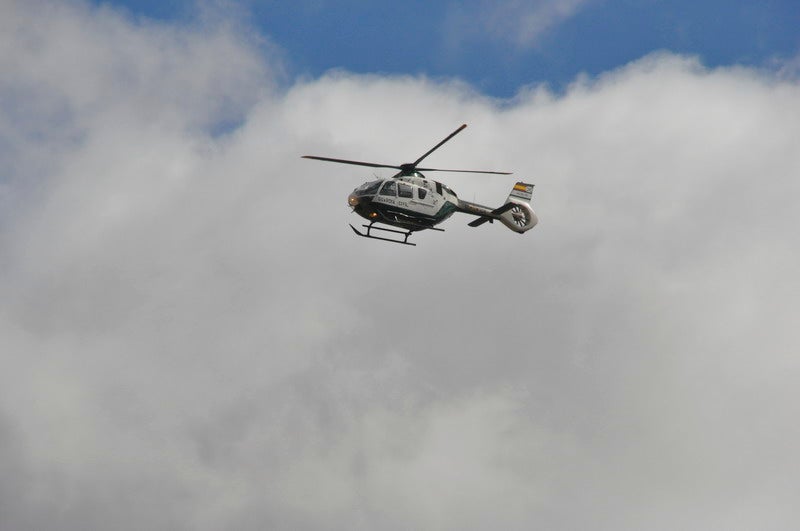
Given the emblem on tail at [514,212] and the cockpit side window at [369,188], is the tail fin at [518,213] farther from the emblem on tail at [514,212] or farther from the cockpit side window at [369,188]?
the cockpit side window at [369,188]

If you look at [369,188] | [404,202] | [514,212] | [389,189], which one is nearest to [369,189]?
[369,188]

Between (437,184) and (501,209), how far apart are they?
7005mm

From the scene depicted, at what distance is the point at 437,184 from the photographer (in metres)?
68.5

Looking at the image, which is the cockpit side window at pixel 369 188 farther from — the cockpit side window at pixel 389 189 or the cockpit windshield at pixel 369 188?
the cockpit side window at pixel 389 189

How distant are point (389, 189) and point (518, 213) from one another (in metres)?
13.6

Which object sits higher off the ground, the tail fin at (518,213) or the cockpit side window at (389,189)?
the tail fin at (518,213)

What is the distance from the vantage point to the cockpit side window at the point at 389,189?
6481 cm

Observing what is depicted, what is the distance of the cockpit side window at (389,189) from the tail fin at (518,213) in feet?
38.0

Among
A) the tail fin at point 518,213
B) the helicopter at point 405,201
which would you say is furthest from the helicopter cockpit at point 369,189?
the tail fin at point 518,213

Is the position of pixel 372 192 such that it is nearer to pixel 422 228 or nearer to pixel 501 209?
pixel 422 228

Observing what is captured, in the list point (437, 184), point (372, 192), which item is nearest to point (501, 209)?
point (437, 184)

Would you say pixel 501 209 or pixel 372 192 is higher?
pixel 501 209

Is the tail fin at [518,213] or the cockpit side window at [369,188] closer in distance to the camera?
the cockpit side window at [369,188]

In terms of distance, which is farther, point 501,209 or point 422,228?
point 501,209
